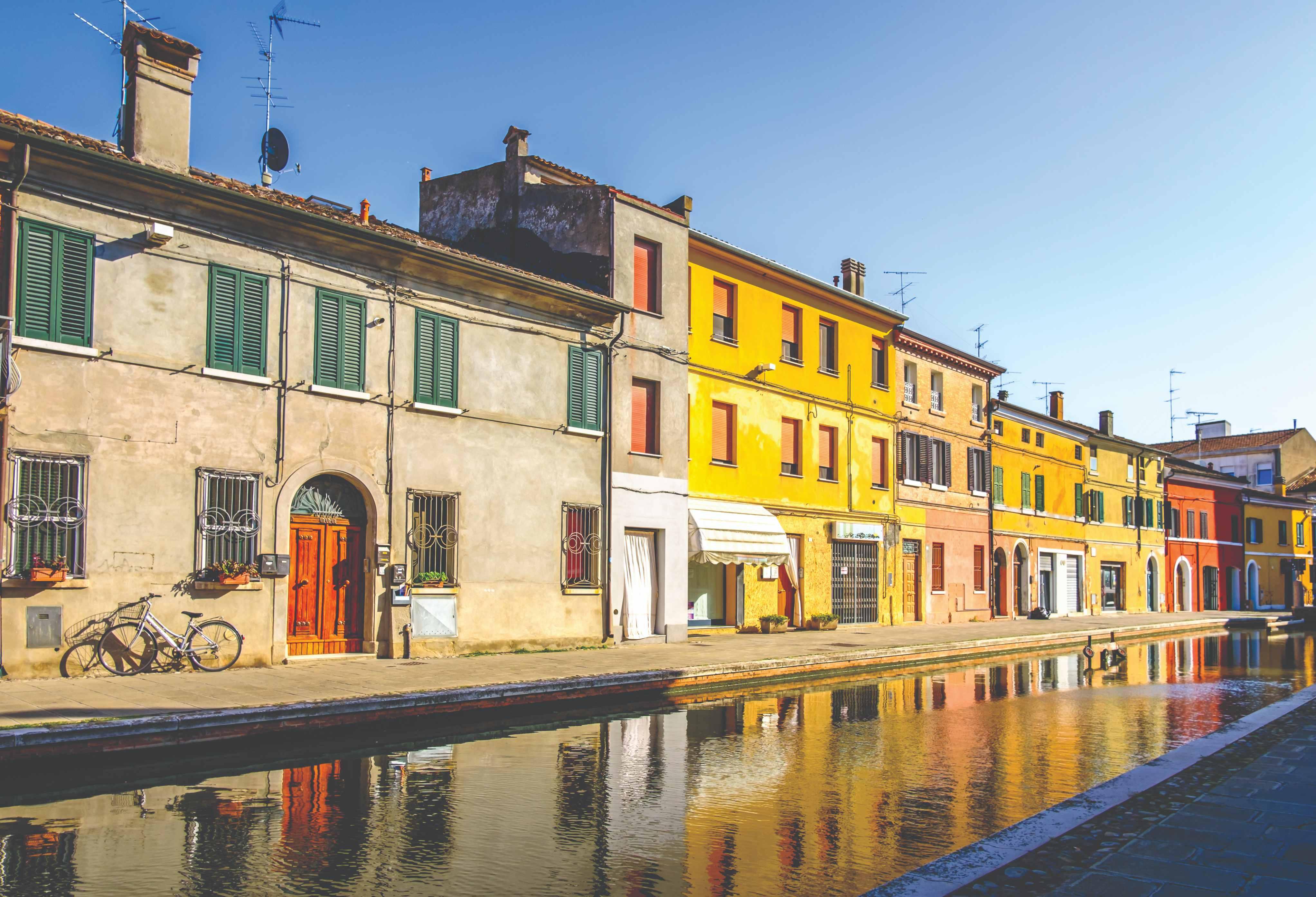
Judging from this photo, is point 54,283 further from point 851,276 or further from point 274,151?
point 851,276

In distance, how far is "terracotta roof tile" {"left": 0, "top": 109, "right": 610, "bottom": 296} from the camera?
1368 centimetres

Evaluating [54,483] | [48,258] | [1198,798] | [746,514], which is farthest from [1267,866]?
[746,514]

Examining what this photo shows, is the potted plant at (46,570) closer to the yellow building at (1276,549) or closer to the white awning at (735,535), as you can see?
the white awning at (735,535)

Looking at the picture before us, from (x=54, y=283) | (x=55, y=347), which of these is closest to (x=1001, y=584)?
(x=55, y=347)

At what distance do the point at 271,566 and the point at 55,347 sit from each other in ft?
13.8

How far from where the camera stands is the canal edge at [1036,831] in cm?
543

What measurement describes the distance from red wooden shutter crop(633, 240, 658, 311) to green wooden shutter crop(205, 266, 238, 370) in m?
9.38

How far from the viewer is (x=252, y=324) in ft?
51.7

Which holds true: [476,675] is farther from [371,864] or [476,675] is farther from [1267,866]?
[1267,866]

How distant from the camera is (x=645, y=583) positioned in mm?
22516

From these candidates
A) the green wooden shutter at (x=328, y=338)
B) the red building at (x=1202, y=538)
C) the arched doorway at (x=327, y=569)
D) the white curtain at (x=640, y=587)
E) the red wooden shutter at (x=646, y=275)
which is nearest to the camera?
the arched doorway at (x=327, y=569)

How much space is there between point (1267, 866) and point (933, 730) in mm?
7072

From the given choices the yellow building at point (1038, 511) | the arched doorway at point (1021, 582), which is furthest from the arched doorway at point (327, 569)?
the arched doorway at point (1021, 582)

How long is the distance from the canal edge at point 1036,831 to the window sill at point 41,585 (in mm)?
11625
